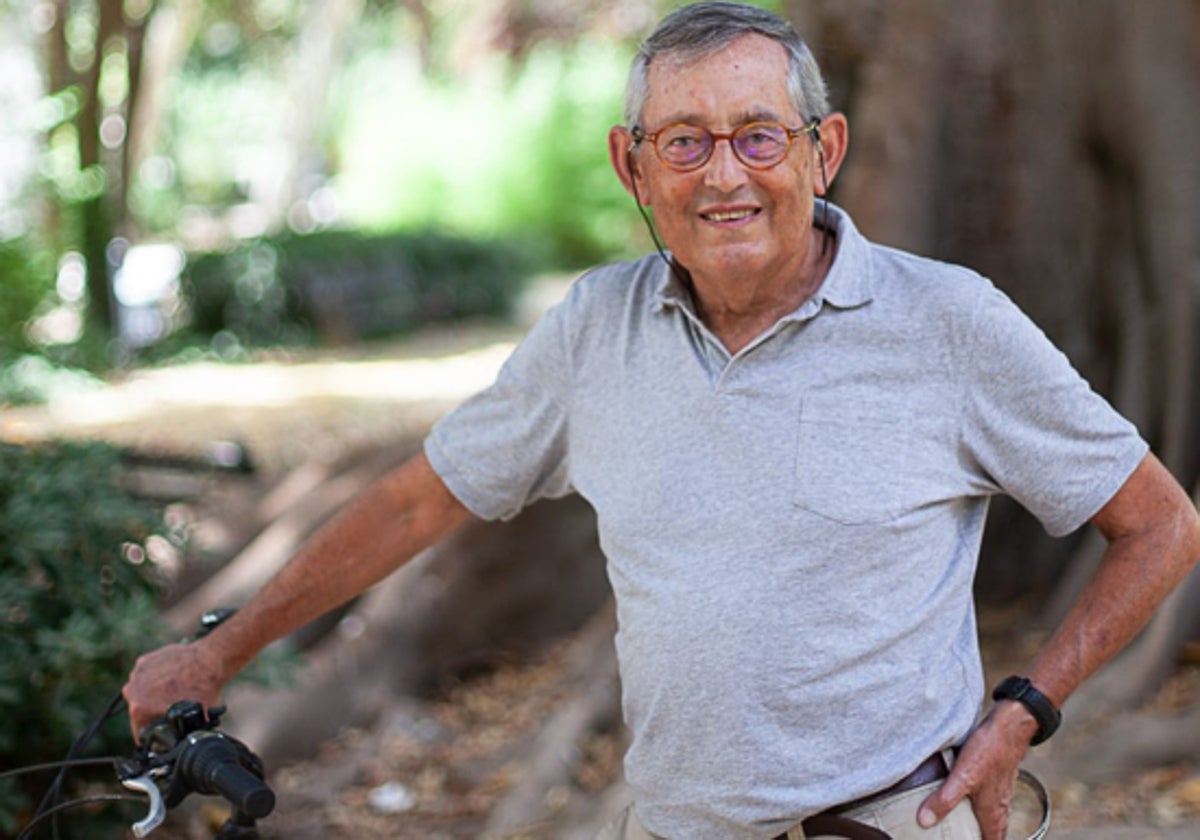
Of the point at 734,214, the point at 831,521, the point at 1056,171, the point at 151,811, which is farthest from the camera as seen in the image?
the point at 1056,171

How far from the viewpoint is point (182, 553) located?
13.4ft

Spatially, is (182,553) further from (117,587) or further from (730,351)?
(730,351)

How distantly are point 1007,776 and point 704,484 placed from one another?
61 cm

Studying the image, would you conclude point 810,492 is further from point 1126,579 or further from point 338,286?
point 338,286

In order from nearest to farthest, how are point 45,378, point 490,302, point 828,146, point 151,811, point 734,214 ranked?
point 151,811
point 734,214
point 828,146
point 45,378
point 490,302

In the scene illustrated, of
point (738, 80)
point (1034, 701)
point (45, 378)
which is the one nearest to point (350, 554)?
point (738, 80)

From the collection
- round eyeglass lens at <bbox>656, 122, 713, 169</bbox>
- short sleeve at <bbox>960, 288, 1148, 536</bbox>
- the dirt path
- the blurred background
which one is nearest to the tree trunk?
the blurred background

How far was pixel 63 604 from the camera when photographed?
3.95 metres

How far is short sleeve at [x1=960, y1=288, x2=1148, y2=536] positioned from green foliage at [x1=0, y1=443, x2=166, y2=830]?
2271 millimetres

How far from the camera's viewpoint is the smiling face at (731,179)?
7.55 ft

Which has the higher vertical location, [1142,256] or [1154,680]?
[1142,256]

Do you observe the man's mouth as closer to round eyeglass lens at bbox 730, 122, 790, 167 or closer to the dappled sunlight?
round eyeglass lens at bbox 730, 122, 790, 167

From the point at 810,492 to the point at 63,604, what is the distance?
237cm

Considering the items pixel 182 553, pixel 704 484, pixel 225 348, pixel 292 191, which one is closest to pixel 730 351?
pixel 704 484
